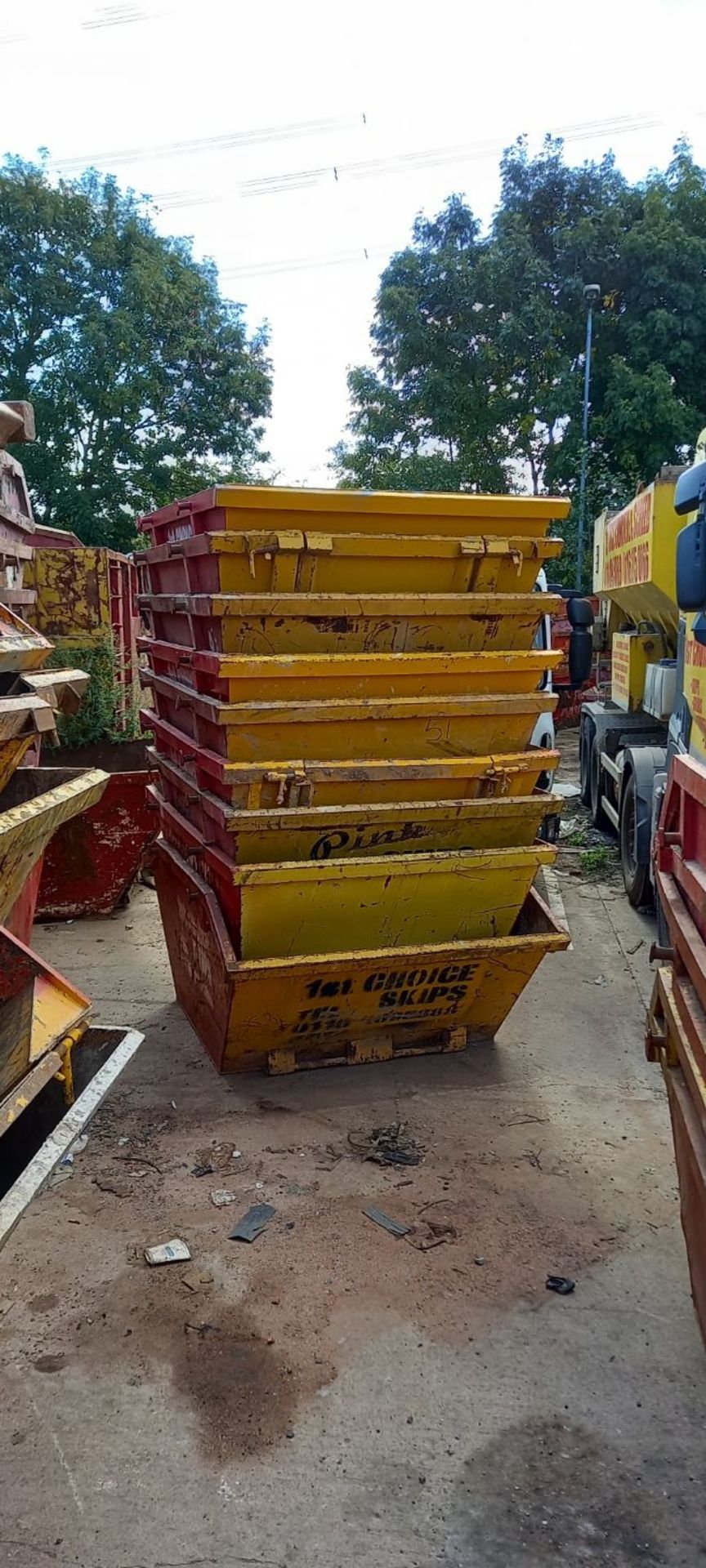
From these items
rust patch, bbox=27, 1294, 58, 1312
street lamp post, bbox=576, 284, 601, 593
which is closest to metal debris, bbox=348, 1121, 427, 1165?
rust patch, bbox=27, 1294, 58, 1312

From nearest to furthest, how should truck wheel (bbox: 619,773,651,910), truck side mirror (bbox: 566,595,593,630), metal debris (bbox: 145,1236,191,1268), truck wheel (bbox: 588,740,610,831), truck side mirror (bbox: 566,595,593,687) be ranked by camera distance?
metal debris (bbox: 145,1236,191,1268) < truck side mirror (bbox: 566,595,593,630) < truck side mirror (bbox: 566,595,593,687) < truck wheel (bbox: 619,773,651,910) < truck wheel (bbox: 588,740,610,831)

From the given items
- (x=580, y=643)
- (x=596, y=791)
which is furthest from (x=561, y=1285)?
(x=596, y=791)

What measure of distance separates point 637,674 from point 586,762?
7.33 ft

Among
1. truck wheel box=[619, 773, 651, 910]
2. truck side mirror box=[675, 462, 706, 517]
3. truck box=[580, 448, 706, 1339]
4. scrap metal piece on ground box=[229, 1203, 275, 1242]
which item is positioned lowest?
scrap metal piece on ground box=[229, 1203, 275, 1242]

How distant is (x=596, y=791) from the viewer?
936 centimetres

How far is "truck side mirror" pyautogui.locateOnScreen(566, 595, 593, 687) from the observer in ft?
22.1

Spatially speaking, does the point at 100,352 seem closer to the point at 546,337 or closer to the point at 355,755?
the point at 546,337

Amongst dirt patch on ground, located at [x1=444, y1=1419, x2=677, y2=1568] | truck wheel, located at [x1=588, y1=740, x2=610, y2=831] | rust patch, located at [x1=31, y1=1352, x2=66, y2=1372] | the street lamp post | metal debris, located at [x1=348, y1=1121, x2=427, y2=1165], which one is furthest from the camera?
the street lamp post

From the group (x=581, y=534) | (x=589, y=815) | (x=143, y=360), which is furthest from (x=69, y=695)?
(x=143, y=360)

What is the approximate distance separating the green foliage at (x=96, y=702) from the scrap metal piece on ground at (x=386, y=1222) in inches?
184

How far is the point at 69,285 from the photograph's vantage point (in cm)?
1867

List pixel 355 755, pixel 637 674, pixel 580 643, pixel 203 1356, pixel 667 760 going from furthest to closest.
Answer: pixel 637 674, pixel 580 643, pixel 667 760, pixel 355 755, pixel 203 1356

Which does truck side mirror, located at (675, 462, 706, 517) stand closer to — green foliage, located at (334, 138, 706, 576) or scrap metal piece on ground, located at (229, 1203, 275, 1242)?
scrap metal piece on ground, located at (229, 1203, 275, 1242)

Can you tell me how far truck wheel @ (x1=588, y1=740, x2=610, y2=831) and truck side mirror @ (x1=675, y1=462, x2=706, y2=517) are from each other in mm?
6470
